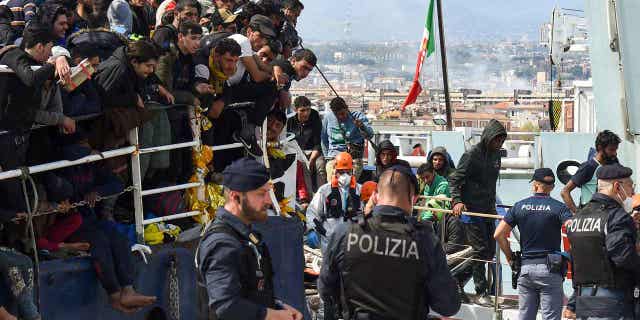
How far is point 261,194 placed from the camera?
242 inches

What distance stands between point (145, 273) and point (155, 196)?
32.3 inches

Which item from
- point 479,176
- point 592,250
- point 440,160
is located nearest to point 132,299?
point 592,250

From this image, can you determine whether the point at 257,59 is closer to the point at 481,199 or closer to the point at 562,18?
the point at 481,199

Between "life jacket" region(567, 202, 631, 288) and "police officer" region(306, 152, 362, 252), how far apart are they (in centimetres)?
257

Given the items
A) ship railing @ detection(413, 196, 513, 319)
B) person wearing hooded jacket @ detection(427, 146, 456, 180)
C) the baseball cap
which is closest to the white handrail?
the baseball cap

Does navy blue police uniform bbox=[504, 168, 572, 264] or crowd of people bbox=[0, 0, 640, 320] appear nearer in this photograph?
crowd of people bbox=[0, 0, 640, 320]

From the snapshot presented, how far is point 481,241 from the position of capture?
40.9 ft

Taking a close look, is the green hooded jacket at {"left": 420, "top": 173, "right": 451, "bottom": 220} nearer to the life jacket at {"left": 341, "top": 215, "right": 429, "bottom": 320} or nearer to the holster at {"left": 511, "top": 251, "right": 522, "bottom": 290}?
the holster at {"left": 511, "top": 251, "right": 522, "bottom": 290}

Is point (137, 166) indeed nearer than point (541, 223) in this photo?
Yes

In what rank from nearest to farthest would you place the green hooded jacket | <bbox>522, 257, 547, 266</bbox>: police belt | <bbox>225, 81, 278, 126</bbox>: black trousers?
<bbox>225, 81, 278, 126</bbox>: black trousers
<bbox>522, 257, 547, 266</bbox>: police belt
the green hooded jacket

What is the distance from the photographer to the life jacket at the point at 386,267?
245 inches

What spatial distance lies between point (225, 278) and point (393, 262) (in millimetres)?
1006

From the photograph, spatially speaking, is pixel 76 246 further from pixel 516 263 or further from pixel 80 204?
pixel 516 263

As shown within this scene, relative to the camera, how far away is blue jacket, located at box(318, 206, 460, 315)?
6.26 m
